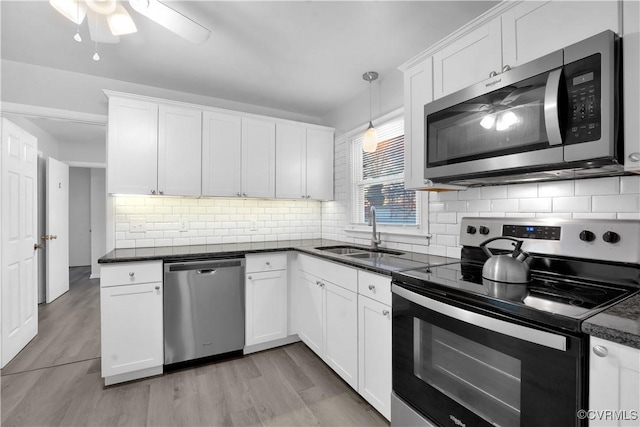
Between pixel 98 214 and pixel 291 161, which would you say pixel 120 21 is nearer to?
pixel 291 161

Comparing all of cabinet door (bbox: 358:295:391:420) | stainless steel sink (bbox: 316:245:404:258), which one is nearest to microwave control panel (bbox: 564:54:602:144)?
cabinet door (bbox: 358:295:391:420)

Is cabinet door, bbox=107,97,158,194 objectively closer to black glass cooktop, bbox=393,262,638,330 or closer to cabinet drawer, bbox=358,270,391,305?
cabinet drawer, bbox=358,270,391,305

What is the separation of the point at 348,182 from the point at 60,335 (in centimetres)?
341

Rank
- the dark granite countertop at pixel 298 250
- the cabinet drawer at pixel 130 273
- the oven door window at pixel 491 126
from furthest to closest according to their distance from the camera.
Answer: the cabinet drawer at pixel 130 273
the dark granite countertop at pixel 298 250
the oven door window at pixel 491 126

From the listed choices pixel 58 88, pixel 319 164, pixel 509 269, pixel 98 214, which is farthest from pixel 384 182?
pixel 98 214

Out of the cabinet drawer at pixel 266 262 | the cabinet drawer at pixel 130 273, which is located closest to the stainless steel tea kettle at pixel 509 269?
the cabinet drawer at pixel 266 262

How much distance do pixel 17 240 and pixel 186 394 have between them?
2151 mm

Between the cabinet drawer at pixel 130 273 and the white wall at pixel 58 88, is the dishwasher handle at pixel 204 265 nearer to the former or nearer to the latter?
the cabinet drawer at pixel 130 273

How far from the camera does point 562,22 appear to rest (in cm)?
129

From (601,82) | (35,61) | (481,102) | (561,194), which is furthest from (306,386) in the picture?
(35,61)

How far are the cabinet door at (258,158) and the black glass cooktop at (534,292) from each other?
196 centimetres

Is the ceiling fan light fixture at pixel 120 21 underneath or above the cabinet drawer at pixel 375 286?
above

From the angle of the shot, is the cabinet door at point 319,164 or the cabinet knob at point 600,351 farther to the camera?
the cabinet door at point 319,164

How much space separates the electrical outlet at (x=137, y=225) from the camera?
2.82 m
